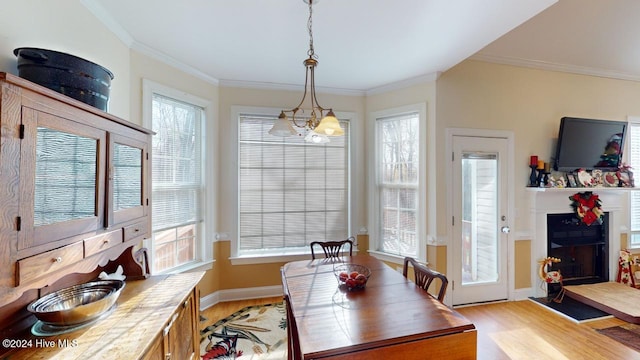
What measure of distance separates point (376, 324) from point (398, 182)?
2194mm

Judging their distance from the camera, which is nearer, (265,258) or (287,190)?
(265,258)

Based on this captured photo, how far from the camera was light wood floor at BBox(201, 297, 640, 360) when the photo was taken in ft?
7.47

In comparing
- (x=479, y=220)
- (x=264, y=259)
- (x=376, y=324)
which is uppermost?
(x=479, y=220)

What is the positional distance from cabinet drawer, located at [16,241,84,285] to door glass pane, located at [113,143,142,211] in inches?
14.1

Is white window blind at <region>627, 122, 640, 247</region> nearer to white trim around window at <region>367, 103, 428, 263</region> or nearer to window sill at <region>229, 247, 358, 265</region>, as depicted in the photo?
white trim around window at <region>367, 103, 428, 263</region>

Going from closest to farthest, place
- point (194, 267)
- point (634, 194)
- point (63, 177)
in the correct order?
point (63, 177) < point (194, 267) < point (634, 194)

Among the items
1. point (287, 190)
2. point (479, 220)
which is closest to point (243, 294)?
point (287, 190)

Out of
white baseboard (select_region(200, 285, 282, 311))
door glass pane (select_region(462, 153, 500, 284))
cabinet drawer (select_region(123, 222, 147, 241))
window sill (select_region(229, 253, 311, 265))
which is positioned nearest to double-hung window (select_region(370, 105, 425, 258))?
door glass pane (select_region(462, 153, 500, 284))

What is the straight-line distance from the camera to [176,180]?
2.83 m

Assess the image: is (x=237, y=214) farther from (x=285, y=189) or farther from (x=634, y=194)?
(x=634, y=194)

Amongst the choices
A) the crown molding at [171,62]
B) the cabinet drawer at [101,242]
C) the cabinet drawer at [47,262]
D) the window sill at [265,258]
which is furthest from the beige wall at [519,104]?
the cabinet drawer at [47,262]

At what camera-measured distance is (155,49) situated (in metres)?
2.49

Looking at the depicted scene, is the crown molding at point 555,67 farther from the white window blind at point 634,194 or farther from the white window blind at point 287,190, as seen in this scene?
the white window blind at point 287,190

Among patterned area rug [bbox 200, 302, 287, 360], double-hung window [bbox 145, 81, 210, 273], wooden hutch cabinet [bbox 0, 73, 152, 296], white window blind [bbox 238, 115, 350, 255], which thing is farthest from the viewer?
white window blind [bbox 238, 115, 350, 255]
